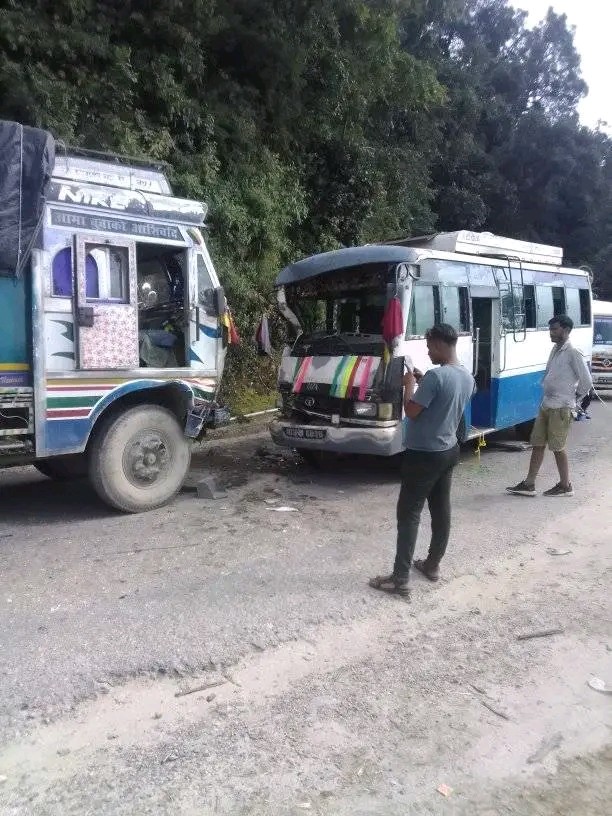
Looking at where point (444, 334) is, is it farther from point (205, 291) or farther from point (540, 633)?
point (205, 291)

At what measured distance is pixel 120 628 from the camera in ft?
13.4

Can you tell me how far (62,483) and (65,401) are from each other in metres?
2.24

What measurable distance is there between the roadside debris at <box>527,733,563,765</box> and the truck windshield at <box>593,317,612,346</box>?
1572 centimetres

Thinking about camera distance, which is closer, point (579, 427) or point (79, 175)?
point (79, 175)

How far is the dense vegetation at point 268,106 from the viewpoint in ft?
34.6

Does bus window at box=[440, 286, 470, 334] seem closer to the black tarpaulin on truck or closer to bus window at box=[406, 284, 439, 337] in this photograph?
bus window at box=[406, 284, 439, 337]

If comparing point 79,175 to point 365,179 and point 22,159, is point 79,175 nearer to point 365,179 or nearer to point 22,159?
point 22,159

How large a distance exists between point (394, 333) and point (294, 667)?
13.6 ft

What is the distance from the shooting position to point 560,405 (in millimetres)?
7336

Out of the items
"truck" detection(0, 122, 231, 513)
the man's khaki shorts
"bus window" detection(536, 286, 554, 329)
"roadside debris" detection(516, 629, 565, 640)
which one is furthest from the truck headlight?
"bus window" detection(536, 286, 554, 329)

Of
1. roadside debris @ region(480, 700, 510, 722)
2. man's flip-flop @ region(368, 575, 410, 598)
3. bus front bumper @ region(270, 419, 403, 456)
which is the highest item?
bus front bumper @ region(270, 419, 403, 456)

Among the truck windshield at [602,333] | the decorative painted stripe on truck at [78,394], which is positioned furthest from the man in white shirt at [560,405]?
the truck windshield at [602,333]

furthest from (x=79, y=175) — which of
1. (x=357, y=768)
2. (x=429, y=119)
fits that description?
(x=429, y=119)

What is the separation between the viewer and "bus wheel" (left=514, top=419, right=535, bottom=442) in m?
10.6
